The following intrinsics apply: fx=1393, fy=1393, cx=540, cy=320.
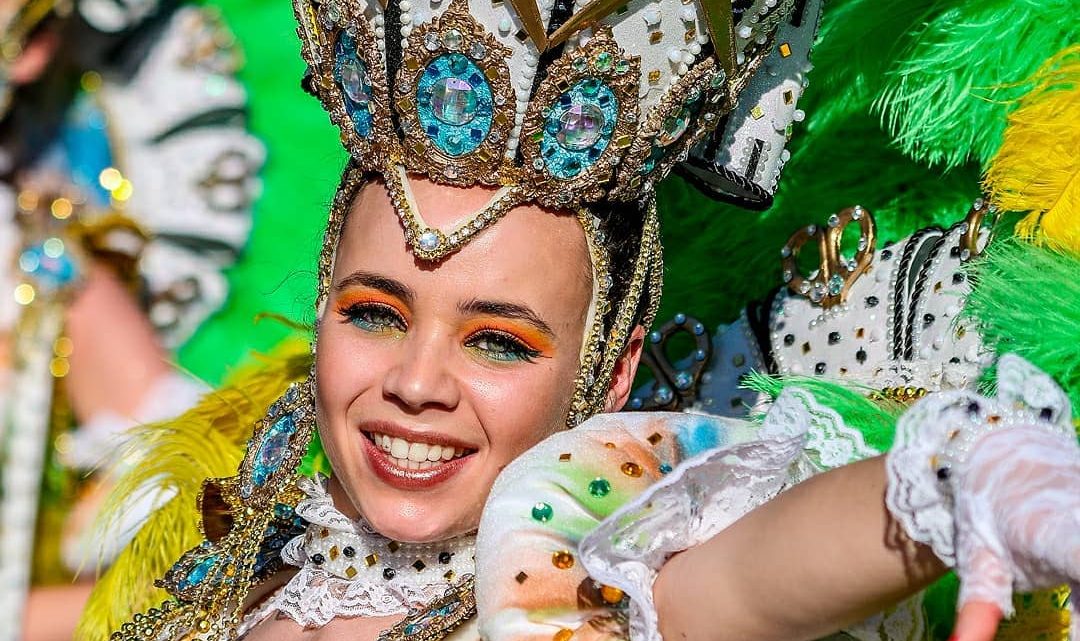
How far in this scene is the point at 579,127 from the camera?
1851 millimetres

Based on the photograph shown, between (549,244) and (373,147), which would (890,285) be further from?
(373,147)

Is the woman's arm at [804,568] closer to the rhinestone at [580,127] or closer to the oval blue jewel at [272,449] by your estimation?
the rhinestone at [580,127]

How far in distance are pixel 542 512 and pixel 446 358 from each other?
0.39m

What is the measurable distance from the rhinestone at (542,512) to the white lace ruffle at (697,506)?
8cm

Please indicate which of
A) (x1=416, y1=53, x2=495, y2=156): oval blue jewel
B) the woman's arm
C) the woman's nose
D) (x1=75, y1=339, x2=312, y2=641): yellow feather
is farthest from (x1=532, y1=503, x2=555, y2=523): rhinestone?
(x1=75, y1=339, x2=312, y2=641): yellow feather

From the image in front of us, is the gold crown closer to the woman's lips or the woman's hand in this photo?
the woman's lips

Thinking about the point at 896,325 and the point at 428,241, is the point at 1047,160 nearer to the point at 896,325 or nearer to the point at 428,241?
the point at 896,325

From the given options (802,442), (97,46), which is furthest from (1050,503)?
(97,46)

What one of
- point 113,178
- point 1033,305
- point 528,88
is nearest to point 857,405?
point 1033,305

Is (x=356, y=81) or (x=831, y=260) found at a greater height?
(x=356, y=81)

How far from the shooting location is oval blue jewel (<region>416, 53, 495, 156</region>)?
71.9 inches

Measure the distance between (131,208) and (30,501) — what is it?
3.52 feet

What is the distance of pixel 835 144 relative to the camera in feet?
7.58

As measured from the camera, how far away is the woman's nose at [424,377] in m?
1.79
